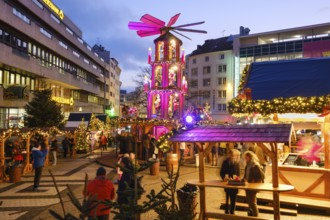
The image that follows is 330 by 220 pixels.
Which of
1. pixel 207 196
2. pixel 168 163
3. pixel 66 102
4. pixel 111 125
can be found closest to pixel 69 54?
pixel 66 102

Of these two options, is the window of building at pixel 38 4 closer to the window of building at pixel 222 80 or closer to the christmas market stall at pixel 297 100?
the christmas market stall at pixel 297 100

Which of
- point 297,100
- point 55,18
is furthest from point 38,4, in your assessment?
point 297,100

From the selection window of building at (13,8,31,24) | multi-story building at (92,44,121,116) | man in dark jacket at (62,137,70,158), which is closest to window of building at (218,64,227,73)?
multi-story building at (92,44,121,116)

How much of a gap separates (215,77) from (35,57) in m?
37.8

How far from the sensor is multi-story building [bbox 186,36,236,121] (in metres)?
68.9

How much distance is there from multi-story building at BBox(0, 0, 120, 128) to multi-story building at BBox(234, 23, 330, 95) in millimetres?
26556

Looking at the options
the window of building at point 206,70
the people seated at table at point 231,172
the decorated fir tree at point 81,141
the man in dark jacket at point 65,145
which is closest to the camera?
the people seated at table at point 231,172

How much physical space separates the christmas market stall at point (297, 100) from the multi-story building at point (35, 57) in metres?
25.1

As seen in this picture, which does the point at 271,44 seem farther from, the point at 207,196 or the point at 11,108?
the point at 207,196

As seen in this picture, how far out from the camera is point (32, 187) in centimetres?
1523

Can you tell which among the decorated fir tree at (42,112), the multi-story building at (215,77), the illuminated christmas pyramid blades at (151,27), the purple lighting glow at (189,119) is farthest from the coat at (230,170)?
the multi-story building at (215,77)

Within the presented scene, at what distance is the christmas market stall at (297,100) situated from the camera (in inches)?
462

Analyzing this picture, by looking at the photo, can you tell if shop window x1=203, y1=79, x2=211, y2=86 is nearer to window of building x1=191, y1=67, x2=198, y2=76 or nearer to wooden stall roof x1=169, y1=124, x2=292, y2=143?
window of building x1=191, y1=67, x2=198, y2=76

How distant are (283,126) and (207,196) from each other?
5.51 meters
